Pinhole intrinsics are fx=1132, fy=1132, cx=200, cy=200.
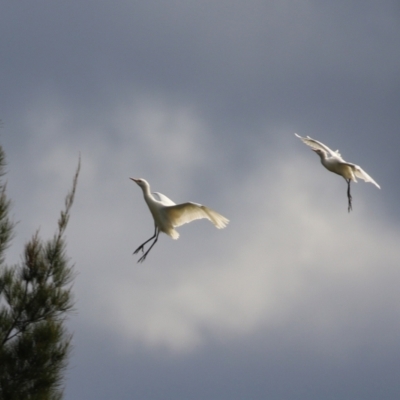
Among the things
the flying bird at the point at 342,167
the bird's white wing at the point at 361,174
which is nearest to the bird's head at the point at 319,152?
the flying bird at the point at 342,167

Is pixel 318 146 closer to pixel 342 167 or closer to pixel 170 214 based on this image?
pixel 342 167

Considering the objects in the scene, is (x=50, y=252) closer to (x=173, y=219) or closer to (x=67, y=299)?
(x=67, y=299)

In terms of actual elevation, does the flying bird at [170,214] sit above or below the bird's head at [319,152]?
below

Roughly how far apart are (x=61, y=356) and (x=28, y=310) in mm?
870

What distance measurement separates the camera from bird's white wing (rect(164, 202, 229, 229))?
1622cm

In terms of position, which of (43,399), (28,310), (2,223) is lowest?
(43,399)

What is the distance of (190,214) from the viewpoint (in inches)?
656

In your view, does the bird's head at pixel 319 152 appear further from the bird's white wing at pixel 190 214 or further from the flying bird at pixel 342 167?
the bird's white wing at pixel 190 214

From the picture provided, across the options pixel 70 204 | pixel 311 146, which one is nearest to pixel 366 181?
pixel 311 146

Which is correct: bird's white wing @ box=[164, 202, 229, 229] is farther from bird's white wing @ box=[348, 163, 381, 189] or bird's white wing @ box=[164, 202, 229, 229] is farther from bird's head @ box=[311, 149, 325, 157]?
bird's head @ box=[311, 149, 325, 157]

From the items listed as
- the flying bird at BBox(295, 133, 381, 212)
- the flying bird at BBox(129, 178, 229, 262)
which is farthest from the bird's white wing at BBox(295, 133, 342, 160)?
the flying bird at BBox(129, 178, 229, 262)

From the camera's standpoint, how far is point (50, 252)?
55.8 ft

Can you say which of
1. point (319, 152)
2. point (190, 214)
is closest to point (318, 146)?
point (319, 152)

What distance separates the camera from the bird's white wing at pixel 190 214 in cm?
1622
